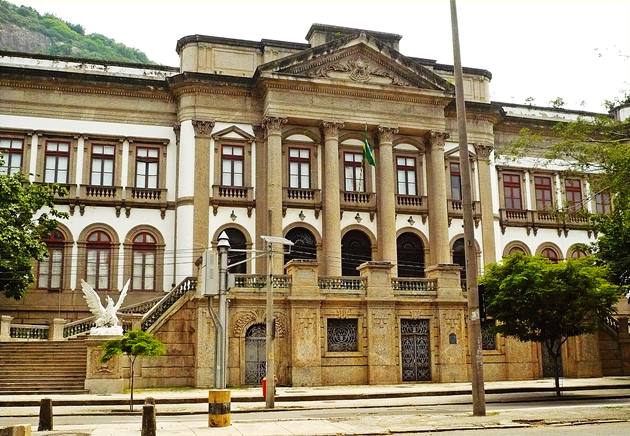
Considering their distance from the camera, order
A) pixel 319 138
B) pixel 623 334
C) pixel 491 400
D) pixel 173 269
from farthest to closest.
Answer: pixel 319 138
pixel 173 269
pixel 623 334
pixel 491 400

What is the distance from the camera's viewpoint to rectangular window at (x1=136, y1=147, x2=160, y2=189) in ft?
124

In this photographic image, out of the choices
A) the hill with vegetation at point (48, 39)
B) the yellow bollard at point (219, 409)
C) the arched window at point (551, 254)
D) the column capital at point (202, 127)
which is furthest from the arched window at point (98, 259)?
the hill with vegetation at point (48, 39)

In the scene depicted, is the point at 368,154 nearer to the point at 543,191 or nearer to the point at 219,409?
the point at 543,191

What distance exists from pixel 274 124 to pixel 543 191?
17.8 metres

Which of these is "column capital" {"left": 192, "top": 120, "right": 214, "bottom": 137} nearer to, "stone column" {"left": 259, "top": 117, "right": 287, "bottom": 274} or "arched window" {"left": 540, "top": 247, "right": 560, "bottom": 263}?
"stone column" {"left": 259, "top": 117, "right": 287, "bottom": 274}

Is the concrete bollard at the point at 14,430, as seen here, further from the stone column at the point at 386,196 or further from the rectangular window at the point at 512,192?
the rectangular window at the point at 512,192

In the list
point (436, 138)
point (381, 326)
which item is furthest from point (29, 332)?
point (436, 138)

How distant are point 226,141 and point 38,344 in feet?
47.0

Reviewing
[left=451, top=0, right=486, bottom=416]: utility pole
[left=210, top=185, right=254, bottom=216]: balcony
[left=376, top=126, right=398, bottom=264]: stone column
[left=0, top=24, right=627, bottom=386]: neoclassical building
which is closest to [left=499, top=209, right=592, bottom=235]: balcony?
[left=0, top=24, right=627, bottom=386]: neoclassical building

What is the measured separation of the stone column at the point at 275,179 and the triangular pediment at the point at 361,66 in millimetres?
2889

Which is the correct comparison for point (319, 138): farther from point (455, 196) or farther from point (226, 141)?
point (455, 196)

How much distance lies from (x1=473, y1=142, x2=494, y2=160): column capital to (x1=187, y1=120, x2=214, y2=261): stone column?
1560 centimetres

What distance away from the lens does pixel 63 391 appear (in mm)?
26125

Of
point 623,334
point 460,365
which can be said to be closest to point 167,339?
point 460,365
